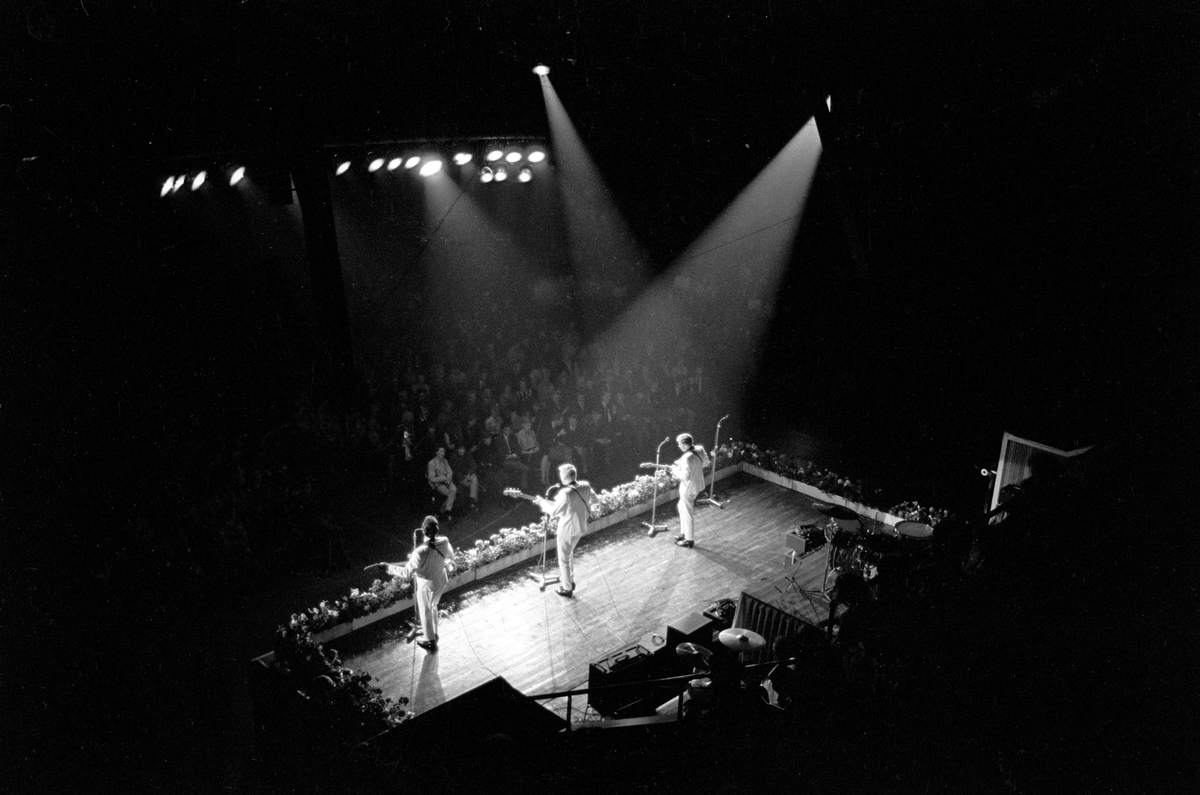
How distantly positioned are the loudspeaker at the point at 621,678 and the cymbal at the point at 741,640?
2.62ft

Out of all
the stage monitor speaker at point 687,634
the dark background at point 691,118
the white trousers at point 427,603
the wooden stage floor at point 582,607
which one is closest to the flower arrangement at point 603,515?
the wooden stage floor at point 582,607

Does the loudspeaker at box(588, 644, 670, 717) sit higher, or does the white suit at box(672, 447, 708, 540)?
the white suit at box(672, 447, 708, 540)

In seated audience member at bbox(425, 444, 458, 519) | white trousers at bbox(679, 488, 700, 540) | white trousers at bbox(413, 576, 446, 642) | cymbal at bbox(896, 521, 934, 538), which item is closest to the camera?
white trousers at bbox(413, 576, 446, 642)

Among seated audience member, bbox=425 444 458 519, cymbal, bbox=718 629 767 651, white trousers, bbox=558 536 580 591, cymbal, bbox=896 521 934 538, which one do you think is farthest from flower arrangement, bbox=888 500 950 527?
seated audience member, bbox=425 444 458 519

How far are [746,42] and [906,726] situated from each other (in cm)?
897

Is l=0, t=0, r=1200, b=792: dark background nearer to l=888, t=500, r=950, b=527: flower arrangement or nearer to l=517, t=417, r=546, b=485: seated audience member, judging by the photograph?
l=888, t=500, r=950, b=527: flower arrangement

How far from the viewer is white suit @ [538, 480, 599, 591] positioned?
8.70 m

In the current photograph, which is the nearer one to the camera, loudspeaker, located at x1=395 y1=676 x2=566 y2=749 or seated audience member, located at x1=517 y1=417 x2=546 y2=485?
loudspeaker, located at x1=395 y1=676 x2=566 y2=749

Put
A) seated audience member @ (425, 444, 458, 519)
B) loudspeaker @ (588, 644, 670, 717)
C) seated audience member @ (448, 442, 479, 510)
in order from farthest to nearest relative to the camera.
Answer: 1. seated audience member @ (448, 442, 479, 510)
2. seated audience member @ (425, 444, 458, 519)
3. loudspeaker @ (588, 644, 670, 717)

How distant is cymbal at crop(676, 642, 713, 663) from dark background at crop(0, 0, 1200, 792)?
6.71 meters

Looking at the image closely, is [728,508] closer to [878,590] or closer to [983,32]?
[878,590]

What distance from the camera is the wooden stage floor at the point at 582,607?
764cm

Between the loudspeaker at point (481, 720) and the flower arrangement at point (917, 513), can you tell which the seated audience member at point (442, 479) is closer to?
the loudspeaker at point (481, 720)

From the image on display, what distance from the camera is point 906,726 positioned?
5.62 meters
